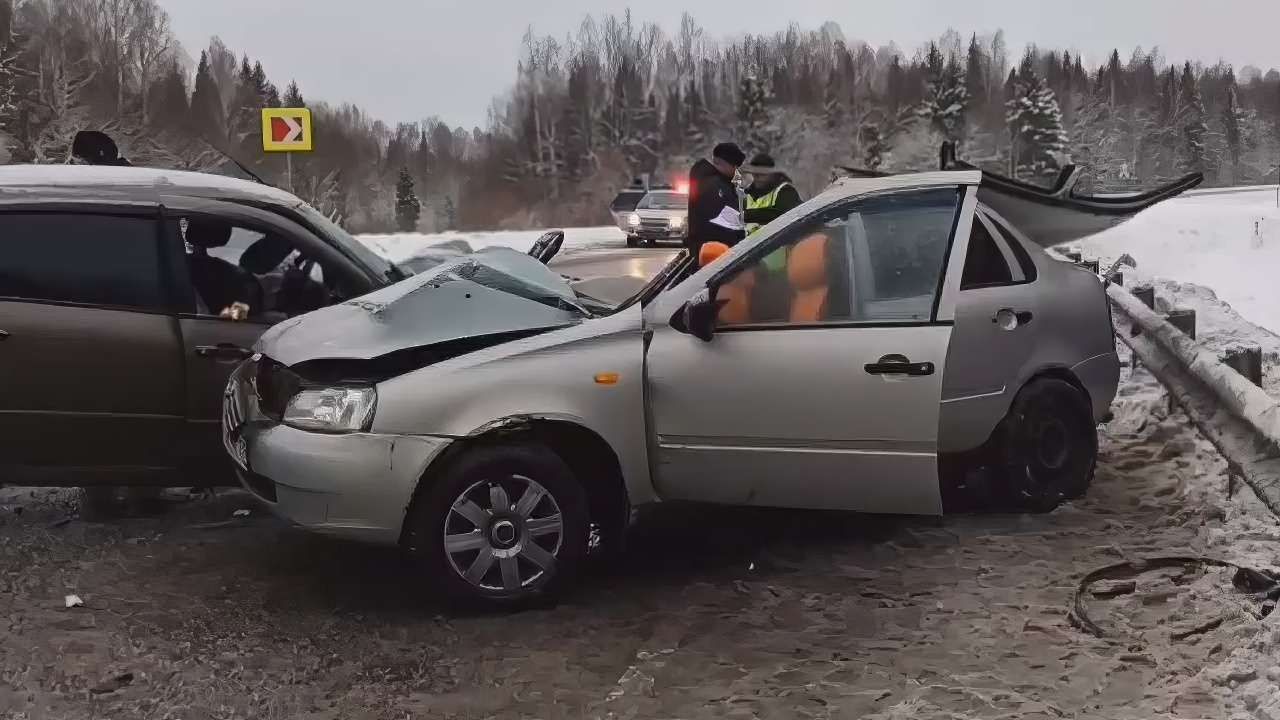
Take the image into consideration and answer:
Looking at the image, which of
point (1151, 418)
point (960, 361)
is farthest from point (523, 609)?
point (1151, 418)

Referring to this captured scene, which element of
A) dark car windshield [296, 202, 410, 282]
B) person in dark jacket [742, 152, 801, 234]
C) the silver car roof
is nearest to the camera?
the silver car roof

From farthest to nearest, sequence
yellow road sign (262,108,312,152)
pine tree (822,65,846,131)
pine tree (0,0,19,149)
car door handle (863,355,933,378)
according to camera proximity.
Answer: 1. pine tree (822,65,846,131)
2. pine tree (0,0,19,149)
3. yellow road sign (262,108,312,152)
4. car door handle (863,355,933,378)

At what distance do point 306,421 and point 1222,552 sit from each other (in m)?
3.94

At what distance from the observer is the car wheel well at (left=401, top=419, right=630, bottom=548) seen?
486 centimetres

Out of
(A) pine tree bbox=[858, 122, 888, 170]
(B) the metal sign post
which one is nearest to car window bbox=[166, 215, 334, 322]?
(B) the metal sign post

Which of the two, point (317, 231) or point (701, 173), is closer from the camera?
point (317, 231)

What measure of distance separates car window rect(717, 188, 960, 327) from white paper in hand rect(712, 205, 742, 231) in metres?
3.11

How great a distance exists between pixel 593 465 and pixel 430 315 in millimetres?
923

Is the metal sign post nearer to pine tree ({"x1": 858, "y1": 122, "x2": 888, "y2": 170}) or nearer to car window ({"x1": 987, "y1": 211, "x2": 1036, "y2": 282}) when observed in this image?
car window ({"x1": 987, "y1": 211, "x2": 1036, "y2": 282})

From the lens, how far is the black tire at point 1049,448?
5996mm

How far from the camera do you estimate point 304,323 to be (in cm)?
531

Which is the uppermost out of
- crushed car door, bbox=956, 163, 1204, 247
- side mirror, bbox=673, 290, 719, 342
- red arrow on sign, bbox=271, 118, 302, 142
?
red arrow on sign, bbox=271, 118, 302, 142

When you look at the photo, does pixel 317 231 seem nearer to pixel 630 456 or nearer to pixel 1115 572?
pixel 630 456

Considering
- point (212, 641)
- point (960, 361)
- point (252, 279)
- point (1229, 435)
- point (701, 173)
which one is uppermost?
point (701, 173)
